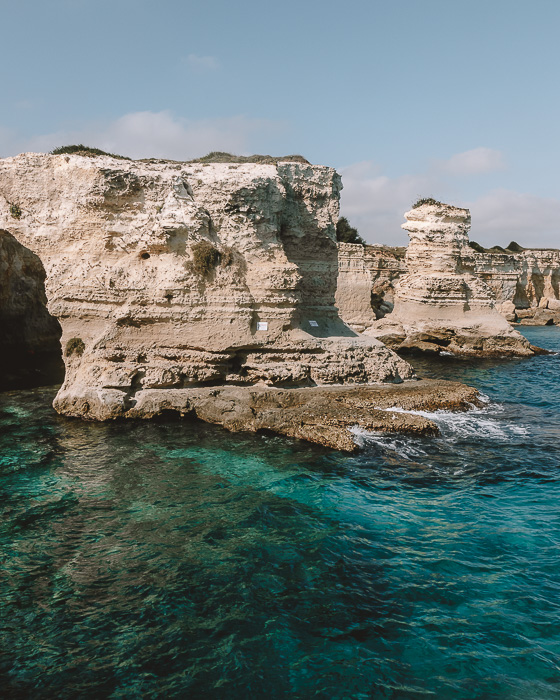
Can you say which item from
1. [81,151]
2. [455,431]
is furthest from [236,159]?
[455,431]

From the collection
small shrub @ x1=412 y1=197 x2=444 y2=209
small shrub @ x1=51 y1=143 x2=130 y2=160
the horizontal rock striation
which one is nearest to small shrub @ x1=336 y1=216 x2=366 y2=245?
the horizontal rock striation

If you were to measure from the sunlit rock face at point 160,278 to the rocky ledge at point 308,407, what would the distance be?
0.47m

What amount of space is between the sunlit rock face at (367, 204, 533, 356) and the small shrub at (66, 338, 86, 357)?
63.1ft

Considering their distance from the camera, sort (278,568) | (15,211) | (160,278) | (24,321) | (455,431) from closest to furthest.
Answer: (278,568), (455,431), (160,278), (15,211), (24,321)

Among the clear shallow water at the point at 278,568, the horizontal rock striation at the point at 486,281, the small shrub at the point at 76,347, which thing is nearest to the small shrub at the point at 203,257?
the small shrub at the point at 76,347

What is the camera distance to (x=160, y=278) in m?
14.8

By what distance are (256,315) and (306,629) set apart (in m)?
10.2

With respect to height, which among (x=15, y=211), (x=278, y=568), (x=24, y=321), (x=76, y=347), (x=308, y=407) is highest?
(x=15, y=211)

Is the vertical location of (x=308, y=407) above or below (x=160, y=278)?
below

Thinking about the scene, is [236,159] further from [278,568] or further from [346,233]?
[346,233]

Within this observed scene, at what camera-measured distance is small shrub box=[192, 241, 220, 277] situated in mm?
14773

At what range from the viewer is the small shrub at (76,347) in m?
14.9

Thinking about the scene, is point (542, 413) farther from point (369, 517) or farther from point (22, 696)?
point (22, 696)

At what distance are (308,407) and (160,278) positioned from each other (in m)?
5.65
